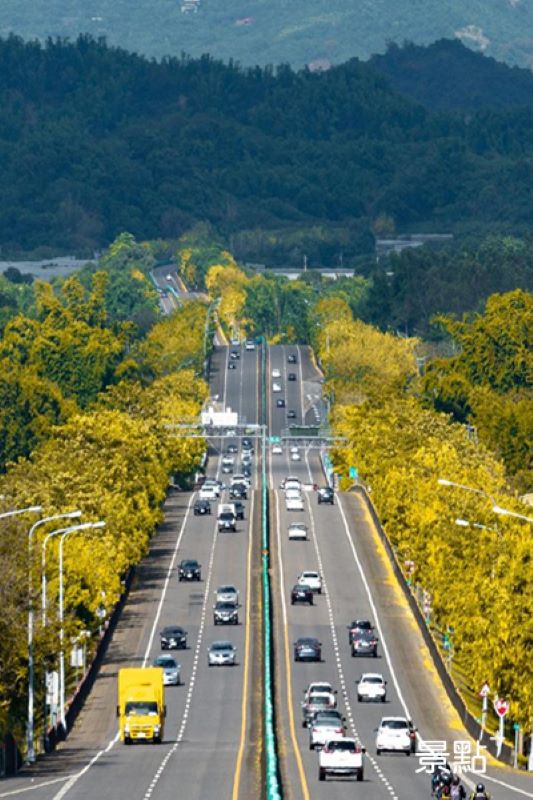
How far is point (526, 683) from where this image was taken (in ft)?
342

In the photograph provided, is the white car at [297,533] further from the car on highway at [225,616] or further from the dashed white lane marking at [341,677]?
the car on highway at [225,616]

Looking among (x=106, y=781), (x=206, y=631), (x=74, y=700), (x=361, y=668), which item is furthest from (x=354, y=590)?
(x=106, y=781)

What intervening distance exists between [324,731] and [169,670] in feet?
96.3

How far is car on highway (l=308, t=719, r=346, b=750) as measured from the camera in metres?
98.3

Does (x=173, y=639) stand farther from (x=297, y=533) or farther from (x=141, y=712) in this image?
(x=297, y=533)

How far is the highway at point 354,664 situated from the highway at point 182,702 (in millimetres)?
1749

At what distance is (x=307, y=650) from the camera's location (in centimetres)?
13450

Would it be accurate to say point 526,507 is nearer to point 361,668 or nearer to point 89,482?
point 361,668

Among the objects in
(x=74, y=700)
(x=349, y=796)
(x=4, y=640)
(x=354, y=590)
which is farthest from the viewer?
(x=354, y=590)

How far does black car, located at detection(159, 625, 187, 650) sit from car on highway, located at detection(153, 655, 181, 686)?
901cm

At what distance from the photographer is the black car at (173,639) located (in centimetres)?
13800

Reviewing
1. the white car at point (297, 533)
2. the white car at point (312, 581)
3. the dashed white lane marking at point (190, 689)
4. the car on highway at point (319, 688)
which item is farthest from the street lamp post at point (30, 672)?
the white car at point (297, 533)

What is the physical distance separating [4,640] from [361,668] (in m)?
37.1

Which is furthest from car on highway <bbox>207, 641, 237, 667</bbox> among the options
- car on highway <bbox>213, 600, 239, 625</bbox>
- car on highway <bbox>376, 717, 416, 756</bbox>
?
car on highway <bbox>376, 717, 416, 756</bbox>
